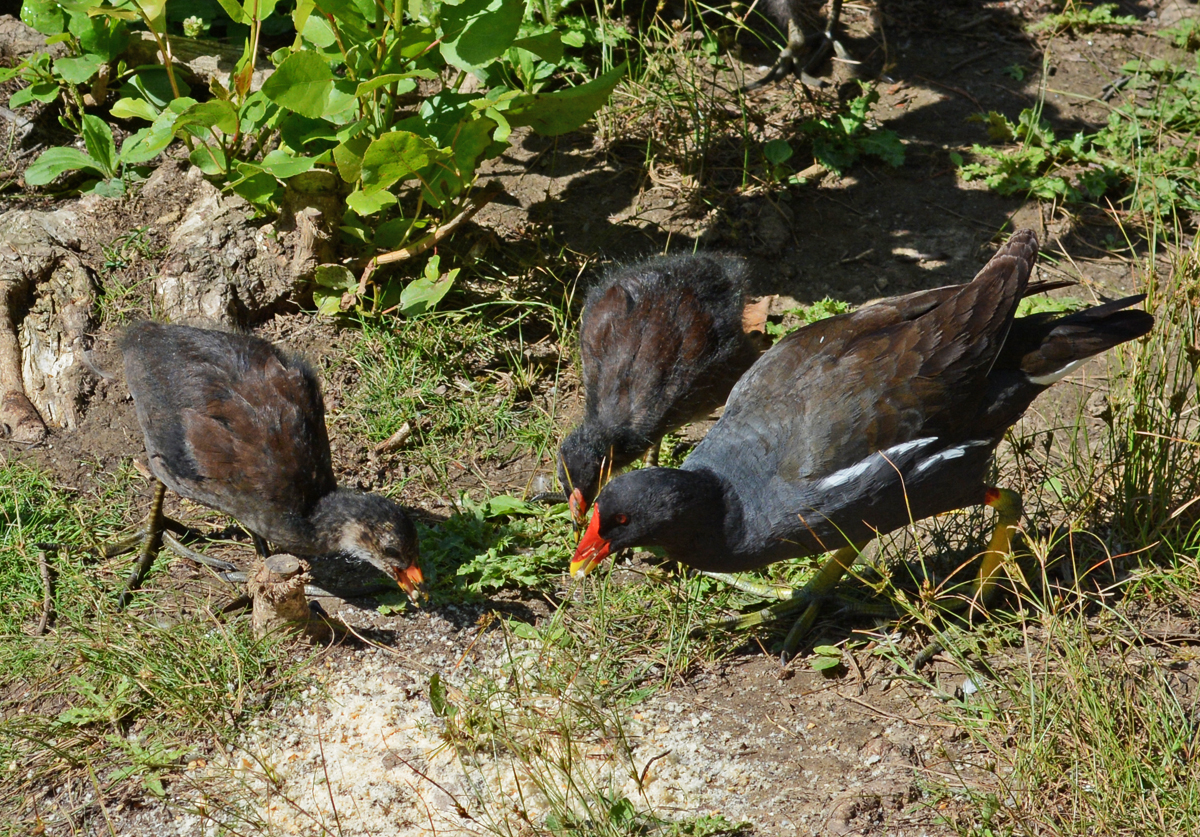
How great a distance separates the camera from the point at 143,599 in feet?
12.7

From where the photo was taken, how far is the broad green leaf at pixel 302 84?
3.94 m

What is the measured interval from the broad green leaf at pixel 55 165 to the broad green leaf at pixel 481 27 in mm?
2121

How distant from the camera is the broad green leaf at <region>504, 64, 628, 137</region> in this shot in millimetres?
4488

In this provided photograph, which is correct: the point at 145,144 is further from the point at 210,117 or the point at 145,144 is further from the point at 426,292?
the point at 426,292

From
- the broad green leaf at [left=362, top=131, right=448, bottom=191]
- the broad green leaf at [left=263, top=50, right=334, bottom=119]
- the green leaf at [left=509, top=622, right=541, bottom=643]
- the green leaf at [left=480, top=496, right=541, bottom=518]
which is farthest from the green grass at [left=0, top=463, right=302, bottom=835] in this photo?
the broad green leaf at [left=263, top=50, right=334, bottom=119]

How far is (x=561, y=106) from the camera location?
15.0ft

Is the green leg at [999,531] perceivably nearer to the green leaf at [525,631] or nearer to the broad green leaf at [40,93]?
the green leaf at [525,631]

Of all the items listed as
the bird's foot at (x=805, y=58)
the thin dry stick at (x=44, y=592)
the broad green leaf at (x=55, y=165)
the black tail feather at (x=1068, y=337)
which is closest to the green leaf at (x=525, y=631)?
the thin dry stick at (x=44, y=592)

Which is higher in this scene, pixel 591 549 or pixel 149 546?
pixel 591 549

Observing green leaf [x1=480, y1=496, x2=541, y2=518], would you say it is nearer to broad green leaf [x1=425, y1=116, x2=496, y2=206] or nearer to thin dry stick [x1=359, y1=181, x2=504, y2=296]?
thin dry stick [x1=359, y1=181, x2=504, y2=296]

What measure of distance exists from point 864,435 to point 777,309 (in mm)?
1989

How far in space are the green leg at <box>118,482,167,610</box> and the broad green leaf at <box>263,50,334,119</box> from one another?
5.17 ft

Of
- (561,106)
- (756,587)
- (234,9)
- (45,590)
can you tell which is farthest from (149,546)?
(561,106)

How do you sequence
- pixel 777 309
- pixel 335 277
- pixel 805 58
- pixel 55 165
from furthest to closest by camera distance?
1. pixel 805 58
2. pixel 777 309
3. pixel 55 165
4. pixel 335 277
